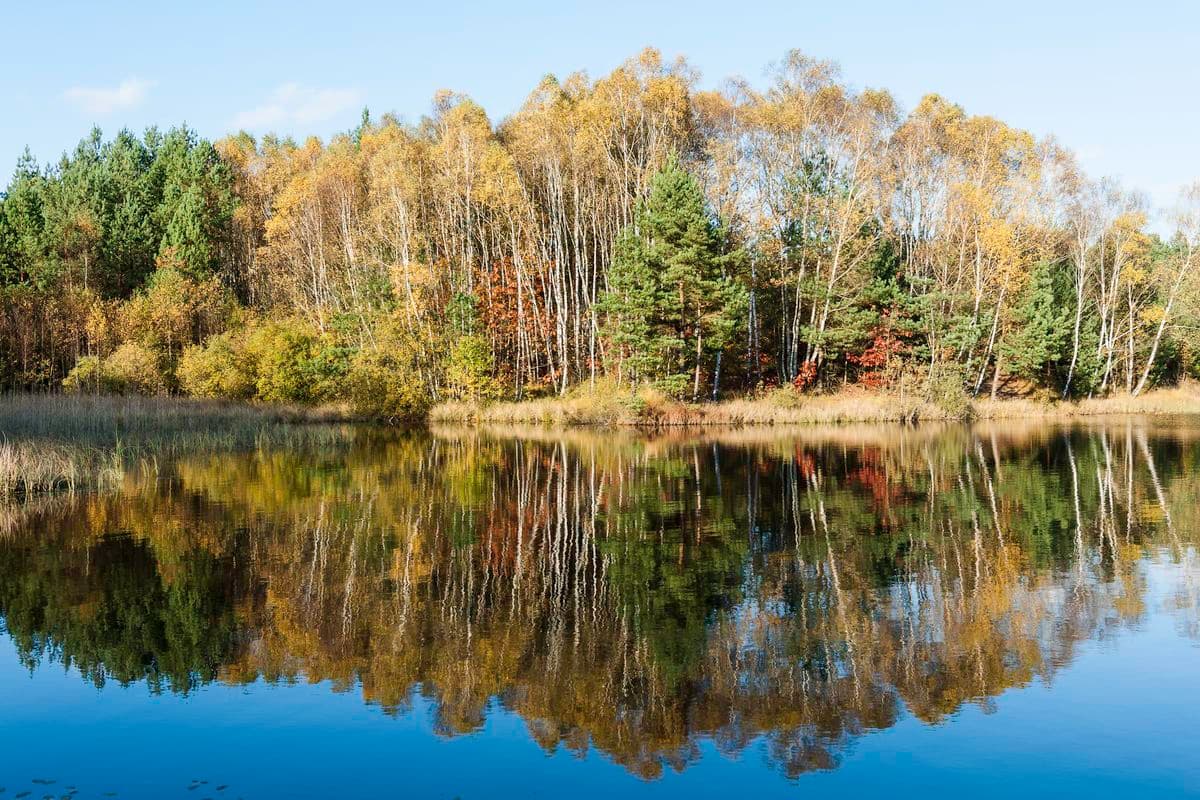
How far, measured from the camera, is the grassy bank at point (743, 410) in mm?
41406

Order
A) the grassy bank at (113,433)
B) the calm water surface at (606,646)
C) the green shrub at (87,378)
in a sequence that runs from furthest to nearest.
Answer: the green shrub at (87,378)
the grassy bank at (113,433)
the calm water surface at (606,646)

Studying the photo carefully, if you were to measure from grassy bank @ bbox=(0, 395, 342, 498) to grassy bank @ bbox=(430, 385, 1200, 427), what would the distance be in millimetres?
8087

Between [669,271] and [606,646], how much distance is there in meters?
32.6

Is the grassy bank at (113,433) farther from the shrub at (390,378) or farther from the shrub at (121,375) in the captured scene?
the shrub at (121,375)

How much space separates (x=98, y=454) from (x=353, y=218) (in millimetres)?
28990

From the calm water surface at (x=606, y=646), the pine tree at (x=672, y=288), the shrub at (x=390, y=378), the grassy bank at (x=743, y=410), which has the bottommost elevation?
the calm water surface at (x=606, y=646)

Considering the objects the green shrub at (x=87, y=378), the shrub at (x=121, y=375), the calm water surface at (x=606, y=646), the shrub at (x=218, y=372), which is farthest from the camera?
the shrub at (x=218, y=372)

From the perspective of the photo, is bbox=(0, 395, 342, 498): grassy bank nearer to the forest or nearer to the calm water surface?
the calm water surface

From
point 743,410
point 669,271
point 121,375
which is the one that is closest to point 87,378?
point 121,375

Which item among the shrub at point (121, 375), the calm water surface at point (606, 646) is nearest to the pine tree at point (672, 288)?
the shrub at point (121, 375)

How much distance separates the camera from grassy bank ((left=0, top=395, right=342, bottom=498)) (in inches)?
825

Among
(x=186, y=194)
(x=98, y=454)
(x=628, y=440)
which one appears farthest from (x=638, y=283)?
(x=186, y=194)

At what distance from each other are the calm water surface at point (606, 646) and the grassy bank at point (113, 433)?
7.42 ft

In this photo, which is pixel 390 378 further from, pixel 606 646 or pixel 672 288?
pixel 606 646
